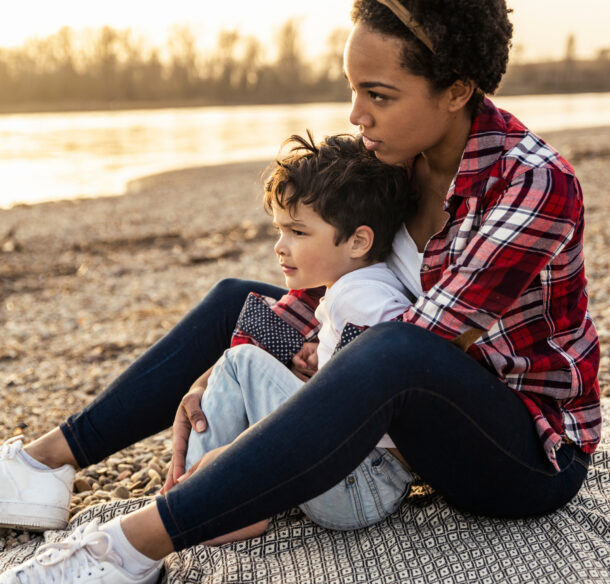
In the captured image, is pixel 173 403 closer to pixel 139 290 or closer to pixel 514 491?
pixel 514 491

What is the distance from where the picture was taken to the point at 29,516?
2.11 metres

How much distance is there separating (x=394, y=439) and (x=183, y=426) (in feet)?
2.23

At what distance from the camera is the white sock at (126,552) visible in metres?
1.61

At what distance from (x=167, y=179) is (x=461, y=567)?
14259mm

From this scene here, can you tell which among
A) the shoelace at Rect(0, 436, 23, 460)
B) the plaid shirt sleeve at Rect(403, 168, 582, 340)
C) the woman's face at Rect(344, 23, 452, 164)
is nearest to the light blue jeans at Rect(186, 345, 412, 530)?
the plaid shirt sleeve at Rect(403, 168, 582, 340)

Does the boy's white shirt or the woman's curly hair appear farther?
the boy's white shirt

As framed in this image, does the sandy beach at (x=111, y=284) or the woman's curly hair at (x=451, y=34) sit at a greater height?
the woman's curly hair at (x=451, y=34)

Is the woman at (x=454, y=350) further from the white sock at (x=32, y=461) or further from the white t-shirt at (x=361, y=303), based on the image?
the white sock at (x=32, y=461)

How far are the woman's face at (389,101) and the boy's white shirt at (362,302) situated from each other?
13.5 inches

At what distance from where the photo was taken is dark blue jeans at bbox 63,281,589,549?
4.89 feet

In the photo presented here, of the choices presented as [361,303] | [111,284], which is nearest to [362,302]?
[361,303]

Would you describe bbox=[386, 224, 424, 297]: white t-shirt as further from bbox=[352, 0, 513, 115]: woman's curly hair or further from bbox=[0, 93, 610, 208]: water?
bbox=[0, 93, 610, 208]: water

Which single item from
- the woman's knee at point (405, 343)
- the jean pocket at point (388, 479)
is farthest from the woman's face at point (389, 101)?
the jean pocket at point (388, 479)

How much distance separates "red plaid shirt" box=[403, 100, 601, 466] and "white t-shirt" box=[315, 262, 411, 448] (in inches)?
4.6
